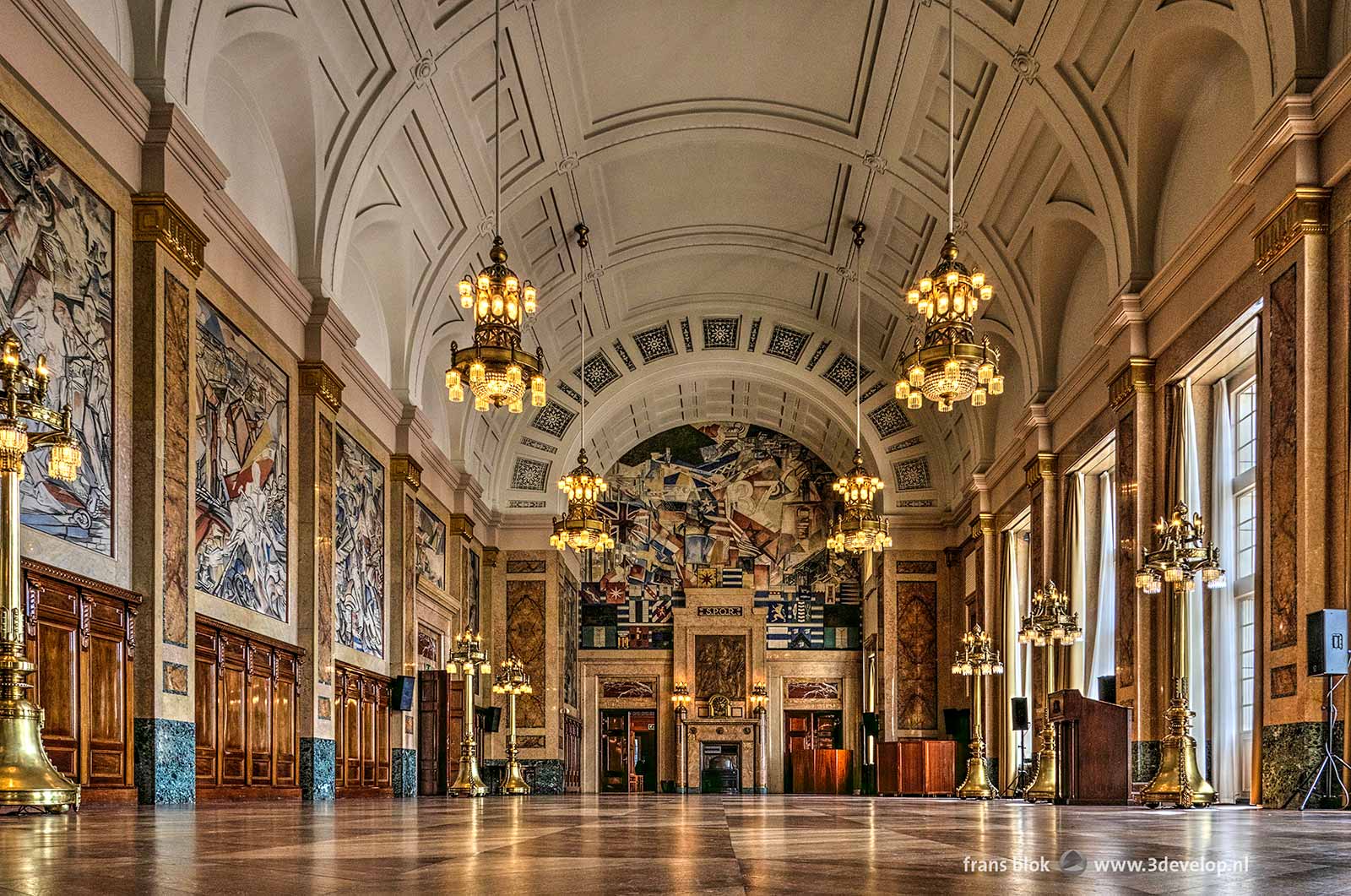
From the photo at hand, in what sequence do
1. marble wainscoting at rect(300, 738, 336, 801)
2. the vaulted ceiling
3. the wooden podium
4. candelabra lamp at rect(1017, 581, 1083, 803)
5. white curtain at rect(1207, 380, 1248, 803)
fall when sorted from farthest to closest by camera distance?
candelabra lamp at rect(1017, 581, 1083, 803) < marble wainscoting at rect(300, 738, 336, 801) < white curtain at rect(1207, 380, 1248, 803) < the vaulted ceiling < the wooden podium

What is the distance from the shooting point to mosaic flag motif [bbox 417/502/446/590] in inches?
851

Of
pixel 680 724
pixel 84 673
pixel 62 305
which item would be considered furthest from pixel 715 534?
pixel 62 305

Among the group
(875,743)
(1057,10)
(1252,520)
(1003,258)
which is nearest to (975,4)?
(1057,10)

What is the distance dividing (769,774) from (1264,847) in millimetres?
29760

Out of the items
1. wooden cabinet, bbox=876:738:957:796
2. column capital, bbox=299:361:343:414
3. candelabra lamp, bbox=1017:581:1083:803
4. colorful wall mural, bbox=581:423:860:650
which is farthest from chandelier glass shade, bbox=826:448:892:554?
colorful wall mural, bbox=581:423:860:650

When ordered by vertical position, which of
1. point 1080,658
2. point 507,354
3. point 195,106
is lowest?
point 1080,658

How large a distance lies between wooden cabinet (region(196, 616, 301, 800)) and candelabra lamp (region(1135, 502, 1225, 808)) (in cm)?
887

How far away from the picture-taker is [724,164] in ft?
71.3

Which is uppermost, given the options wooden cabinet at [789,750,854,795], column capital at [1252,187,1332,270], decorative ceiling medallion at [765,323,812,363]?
decorative ceiling medallion at [765,323,812,363]

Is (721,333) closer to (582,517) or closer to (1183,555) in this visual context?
(582,517)

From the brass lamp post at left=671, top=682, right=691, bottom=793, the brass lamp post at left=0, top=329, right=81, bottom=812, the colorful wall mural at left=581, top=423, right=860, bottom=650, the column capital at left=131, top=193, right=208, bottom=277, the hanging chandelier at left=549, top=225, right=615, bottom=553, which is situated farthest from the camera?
the colorful wall mural at left=581, top=423, right=860, bottom=650

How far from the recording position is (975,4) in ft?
50.2

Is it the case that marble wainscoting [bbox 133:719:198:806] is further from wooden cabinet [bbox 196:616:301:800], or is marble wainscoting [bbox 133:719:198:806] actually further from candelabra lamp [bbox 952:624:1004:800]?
candelabra lamp [bbox 952:624:1004:800]

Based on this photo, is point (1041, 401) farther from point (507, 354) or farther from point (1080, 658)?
point (507, 354)
